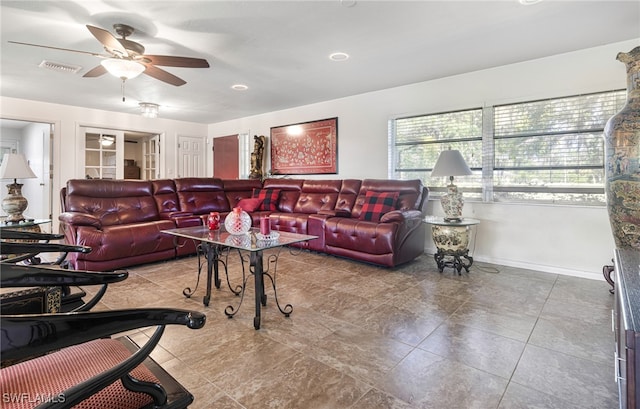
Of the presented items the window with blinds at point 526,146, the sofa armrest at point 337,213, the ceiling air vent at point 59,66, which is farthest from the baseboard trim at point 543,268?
the ceiling air vent at point 59,66

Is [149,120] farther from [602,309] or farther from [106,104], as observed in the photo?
[602,309]

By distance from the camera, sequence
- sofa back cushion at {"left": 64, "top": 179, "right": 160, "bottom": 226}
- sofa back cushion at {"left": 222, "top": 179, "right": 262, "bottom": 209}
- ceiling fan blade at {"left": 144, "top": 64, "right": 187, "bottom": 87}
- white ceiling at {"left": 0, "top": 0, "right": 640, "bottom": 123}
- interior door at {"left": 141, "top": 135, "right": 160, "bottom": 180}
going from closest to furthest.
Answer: white ceiling at {"left": 0, "top": 0, "right": 640, "bottom": 123}
ceiling fan blade at {"left": 144, "top": 64, "right": 187, "bottom": 87}
sofa back cushion at {"left": 64, "top": 179, "right": 160, "bottom": 226}
sofa back cushion at {"left": 222, "top": 179, "right": 262, "bottom": 209}
interior door at {"left": 141, "top": 135, "right": 160, "bottom": 180}

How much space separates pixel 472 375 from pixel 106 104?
258 inches

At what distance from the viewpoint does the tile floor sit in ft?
4.97

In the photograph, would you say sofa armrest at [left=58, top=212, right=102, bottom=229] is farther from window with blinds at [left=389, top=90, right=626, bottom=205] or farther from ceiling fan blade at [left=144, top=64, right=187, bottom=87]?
window with blinds at [left=389, top=90, right=626, bottom=205]

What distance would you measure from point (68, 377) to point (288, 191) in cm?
481

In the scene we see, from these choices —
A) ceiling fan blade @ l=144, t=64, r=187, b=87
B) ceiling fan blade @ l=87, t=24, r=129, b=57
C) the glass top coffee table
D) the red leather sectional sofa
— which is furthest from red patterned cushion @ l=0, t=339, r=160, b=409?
ceiling fan blade @ l=144, t=64, r=187, b=87

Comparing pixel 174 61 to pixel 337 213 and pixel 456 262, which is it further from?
pixel 456 262

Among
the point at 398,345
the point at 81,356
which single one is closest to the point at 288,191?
the point at 398,345

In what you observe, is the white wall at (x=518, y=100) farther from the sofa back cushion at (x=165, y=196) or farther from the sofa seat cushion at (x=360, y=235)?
the sofa back cushion at (x=165, y=196)

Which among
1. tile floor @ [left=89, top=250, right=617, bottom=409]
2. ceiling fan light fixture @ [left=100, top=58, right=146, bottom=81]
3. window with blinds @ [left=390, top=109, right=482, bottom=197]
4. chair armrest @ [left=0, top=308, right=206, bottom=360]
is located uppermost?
ceiling fan light fixture @ [left=100, top=58, right=146, bottom=81]

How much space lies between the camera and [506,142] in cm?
381

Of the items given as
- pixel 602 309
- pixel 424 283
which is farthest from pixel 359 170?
pixel 602 309

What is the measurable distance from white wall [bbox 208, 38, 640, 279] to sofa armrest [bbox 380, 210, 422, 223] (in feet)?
2.23
